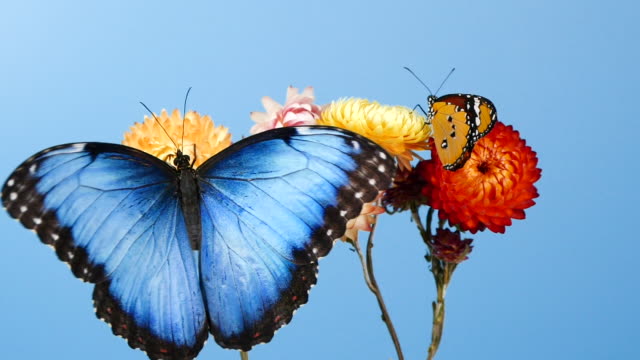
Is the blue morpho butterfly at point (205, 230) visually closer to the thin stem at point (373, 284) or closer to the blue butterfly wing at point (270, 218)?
the blue butterfly wing at point (270, 218)

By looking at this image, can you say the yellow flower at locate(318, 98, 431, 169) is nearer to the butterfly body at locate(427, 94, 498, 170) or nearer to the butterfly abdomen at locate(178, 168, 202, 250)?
the butterfly body at locate(427, 94, 498, 170)

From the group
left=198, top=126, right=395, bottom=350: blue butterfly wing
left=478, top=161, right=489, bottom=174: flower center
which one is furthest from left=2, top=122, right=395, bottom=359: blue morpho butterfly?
left=478, top=161, right=489, bottom=174: flower center

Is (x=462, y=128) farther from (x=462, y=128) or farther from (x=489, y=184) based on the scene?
(x=489, y=184)

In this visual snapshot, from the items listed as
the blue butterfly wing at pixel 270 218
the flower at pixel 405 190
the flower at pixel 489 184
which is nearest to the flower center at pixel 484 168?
the flower at pixel 489 184

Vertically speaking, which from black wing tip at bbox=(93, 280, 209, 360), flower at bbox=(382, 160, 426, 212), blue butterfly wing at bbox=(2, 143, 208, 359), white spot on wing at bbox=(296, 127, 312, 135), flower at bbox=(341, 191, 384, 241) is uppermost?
flower at bbox=(382, 160, 426, 212)

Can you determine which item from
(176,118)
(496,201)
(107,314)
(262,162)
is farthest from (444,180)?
(107,314)
